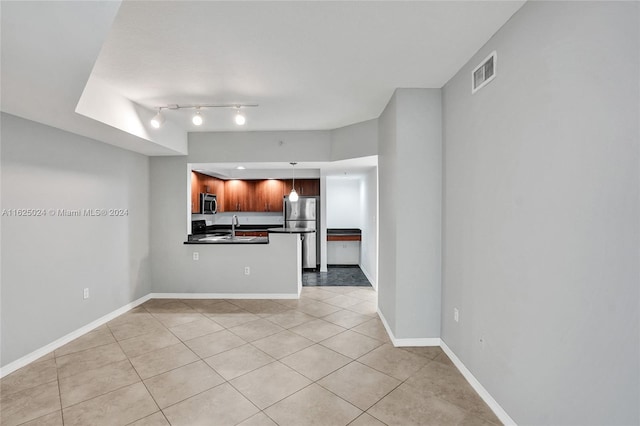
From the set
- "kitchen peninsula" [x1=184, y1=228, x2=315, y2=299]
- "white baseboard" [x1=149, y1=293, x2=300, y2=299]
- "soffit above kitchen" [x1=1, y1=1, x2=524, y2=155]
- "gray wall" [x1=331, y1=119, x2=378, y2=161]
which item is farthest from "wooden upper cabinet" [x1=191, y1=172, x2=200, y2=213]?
"gray wall" [x1=331, y1=119, x2=378, y2=161]

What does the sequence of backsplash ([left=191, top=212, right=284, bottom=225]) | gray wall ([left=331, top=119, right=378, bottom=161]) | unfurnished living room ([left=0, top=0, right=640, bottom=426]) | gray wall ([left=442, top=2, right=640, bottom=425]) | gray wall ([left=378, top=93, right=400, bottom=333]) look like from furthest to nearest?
backsplash ([left=191, top=212, right=284, bottom=225]) → gray wall ([left=331, top=119, right=378, bottom=161]) → gray wall ([left=378, top=93, right=400, bottom=333]) → unfurnished living room ([left=0, top=0, right=640, bottom=426]) → gray wall ([left=442, top=2, right=640, bottom=425])

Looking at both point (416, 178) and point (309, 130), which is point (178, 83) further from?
point (416, 178)

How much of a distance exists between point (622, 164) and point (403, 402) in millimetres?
2025

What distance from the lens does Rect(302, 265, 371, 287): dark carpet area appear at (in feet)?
18.9

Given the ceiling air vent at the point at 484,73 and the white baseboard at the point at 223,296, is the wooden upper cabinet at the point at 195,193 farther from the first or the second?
the ceiling air vent at the point at 484,73

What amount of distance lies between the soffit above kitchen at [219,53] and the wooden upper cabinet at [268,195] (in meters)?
3.63

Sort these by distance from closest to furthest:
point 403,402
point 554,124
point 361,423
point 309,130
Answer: point 554,124 → point 361,423 → point 403,402 → point 309,130

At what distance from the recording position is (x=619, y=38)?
→ 1224 millimetres

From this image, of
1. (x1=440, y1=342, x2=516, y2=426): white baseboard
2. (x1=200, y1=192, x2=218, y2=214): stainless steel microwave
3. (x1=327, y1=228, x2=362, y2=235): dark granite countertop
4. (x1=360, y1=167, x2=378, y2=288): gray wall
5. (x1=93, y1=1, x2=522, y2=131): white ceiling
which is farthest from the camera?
(x1=327, y1=228, x2=362, y2=235): dark granite countertop

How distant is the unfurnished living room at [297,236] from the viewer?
1401 mm

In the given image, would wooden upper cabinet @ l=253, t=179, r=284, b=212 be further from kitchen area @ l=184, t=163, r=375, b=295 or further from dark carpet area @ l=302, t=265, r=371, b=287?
dark carpet area @ l=302, t=265, r=371, b=287

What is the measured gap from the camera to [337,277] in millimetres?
6266

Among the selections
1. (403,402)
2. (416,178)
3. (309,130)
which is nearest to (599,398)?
(403,402)

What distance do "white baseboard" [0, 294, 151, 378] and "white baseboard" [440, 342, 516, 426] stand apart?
13.2 ft
